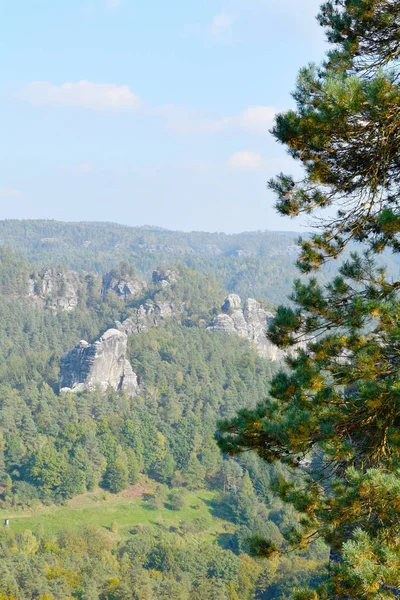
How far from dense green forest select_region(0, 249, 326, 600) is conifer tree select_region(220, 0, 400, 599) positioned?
3.51ft

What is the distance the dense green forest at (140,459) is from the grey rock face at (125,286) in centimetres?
146

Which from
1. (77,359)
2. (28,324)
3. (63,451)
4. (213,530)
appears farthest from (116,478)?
(28,324)

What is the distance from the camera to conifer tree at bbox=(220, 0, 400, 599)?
19.9ft

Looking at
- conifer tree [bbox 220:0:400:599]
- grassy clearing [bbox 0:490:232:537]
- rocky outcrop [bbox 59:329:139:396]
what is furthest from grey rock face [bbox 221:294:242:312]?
conifer tree [bbox 220:0:400:599]

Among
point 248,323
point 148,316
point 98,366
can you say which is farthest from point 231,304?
point 98,366

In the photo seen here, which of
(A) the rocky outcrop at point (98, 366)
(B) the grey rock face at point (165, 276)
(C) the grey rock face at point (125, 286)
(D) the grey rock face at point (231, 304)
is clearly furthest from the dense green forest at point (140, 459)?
(D) the grey rock face at point (231, 304)

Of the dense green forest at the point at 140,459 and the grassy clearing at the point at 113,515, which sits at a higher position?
the dense green forest at the point at 140,459

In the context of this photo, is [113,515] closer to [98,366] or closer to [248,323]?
[98,366]

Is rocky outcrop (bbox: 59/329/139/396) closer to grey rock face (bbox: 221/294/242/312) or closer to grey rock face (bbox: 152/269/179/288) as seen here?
grey rock face (bbox: 221/294/242/312)

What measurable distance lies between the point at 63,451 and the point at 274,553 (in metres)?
48.9

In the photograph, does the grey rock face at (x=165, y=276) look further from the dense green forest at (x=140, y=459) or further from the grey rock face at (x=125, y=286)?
the grey rock face at (x=125, y=286)

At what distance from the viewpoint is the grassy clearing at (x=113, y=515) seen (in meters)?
44.5

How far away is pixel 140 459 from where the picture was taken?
58.3 m

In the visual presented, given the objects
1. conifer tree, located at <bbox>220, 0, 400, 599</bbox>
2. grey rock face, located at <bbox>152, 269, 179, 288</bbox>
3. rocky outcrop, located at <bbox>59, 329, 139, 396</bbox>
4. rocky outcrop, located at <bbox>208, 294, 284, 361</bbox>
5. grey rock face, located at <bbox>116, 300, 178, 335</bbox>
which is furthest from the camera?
grey rock face, located at <bbox>152, 269, 179, 288</bbox>
